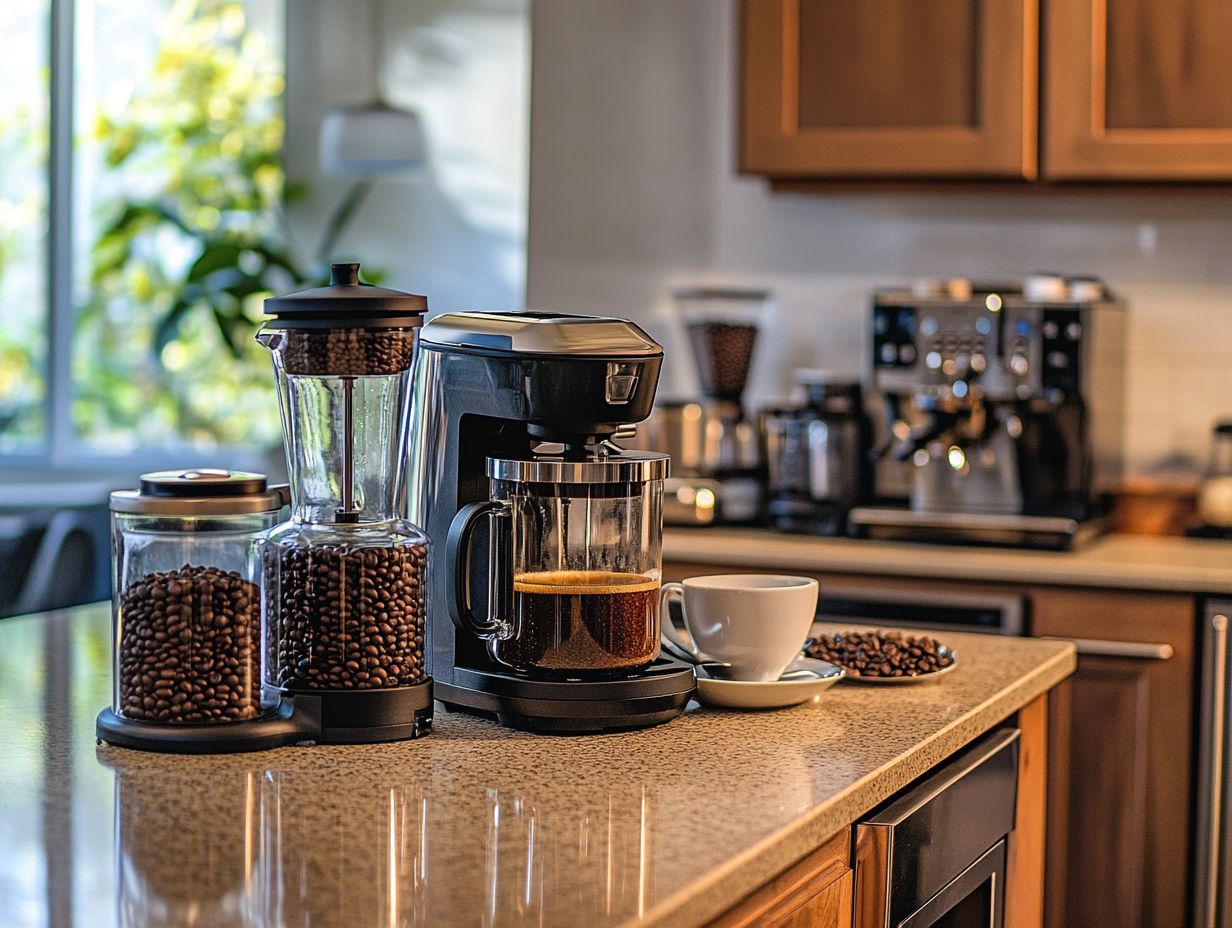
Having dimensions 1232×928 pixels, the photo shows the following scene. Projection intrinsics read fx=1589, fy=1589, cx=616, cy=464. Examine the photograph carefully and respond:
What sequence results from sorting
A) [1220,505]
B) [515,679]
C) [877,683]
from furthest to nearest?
[1220,505] < [877,683] < [515,679]

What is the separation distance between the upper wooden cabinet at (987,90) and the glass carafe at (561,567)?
181 centimetres

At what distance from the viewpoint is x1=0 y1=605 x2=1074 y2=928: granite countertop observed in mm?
947

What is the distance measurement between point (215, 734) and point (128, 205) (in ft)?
15.4

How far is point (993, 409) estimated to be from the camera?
3008mm

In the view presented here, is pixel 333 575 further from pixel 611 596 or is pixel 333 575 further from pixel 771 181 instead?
pixel 771 181

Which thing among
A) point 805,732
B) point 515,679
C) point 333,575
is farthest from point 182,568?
point 805,732

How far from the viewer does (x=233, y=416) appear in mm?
5762

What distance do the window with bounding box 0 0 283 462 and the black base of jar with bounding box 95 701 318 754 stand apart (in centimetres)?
447

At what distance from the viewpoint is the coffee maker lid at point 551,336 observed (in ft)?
4.52

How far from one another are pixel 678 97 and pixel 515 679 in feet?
8.08

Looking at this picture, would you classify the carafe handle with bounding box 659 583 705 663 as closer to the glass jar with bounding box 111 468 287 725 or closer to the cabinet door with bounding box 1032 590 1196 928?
the glass jar with bounding box 111 468 287 725

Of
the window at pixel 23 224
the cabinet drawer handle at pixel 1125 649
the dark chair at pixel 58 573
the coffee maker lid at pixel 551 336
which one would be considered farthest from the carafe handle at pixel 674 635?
the window at pixel 23 224

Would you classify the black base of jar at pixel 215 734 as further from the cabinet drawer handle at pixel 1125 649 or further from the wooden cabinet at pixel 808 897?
the cabinet drawer handle at pixel 1125 649

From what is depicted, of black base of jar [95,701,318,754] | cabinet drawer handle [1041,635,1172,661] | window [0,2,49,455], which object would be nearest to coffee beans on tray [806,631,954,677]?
black base of jar [95,701,318,754]
